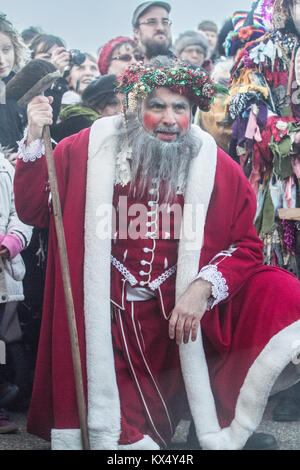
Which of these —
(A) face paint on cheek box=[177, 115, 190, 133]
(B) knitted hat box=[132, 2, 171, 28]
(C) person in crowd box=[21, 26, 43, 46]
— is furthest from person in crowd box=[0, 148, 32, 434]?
(C) person in crowd box=[21, 26, 43, 46]

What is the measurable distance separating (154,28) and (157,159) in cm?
190

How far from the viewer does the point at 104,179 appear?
127 inches

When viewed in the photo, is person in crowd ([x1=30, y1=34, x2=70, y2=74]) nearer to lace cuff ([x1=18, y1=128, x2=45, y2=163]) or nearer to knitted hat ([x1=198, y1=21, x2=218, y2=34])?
lace cuff ([x1=18, y1=128, x2=45, y2=163])

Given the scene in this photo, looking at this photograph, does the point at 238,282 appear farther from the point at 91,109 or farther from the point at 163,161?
the point at 91,109

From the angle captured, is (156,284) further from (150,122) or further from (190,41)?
(190,41)

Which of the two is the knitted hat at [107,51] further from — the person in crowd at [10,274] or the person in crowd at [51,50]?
the person in crowd at [10,274]

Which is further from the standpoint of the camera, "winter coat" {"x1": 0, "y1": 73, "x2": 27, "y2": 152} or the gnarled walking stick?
"winter coat" {"x1": 0, "y1": 73, "x2": 27, "y2": 152}

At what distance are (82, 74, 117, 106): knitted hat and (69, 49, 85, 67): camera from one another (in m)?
0.36

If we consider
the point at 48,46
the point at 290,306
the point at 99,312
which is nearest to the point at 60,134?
the point at 48,46

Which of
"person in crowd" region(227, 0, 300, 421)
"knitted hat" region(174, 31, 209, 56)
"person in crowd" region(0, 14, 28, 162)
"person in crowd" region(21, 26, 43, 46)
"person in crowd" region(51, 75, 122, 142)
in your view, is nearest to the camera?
"person in crowd" region(0, 14, 28, 162)

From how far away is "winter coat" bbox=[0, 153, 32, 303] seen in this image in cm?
385

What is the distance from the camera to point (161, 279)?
3334 millimetres

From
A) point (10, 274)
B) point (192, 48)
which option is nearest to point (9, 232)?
point (10, 274)

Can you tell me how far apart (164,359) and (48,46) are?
2570 millimetres
